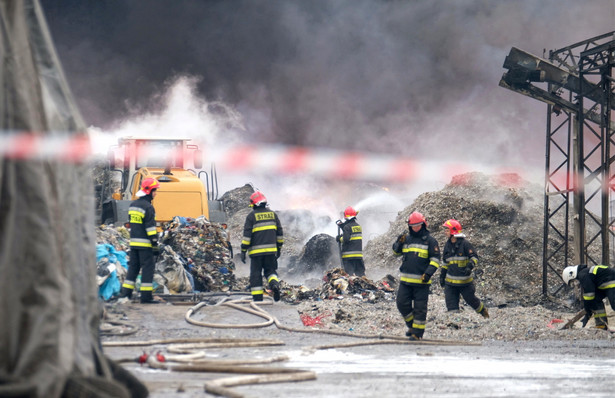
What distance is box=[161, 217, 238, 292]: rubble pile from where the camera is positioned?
1432cm

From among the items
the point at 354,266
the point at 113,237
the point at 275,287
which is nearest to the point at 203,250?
the point at 113,237

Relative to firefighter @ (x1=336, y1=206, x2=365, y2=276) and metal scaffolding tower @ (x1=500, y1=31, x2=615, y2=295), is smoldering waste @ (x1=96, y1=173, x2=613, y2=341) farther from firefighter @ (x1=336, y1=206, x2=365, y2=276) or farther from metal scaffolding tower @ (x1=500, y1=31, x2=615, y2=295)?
metal scaffolding tower @ (x1=500, y1=31, x2=615, y2=295)

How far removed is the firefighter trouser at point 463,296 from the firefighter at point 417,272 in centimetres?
270

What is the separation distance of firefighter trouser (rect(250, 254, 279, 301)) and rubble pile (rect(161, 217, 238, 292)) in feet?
7.28

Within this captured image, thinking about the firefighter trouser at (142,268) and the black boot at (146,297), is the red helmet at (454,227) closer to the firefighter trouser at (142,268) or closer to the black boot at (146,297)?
the firefighter trouser at (142,268)

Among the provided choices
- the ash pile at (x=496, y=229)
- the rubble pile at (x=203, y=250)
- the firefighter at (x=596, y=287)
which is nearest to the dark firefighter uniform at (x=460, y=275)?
the firefighter at (x=596, y=287)

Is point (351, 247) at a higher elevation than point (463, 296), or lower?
higher

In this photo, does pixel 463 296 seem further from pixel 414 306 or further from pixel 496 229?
pixel 496 229

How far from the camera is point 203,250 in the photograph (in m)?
14.7

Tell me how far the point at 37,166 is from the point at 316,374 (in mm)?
3173

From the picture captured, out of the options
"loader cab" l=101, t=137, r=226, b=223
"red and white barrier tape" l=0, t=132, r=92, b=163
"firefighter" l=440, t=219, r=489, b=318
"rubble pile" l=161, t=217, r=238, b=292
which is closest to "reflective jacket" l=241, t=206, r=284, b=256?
"rubble pile" l=161, t=217, r=238, b=292

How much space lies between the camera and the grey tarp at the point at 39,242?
3367 mm

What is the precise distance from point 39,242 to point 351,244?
41.5 ft

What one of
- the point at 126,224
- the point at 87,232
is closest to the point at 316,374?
the point at 87,232
